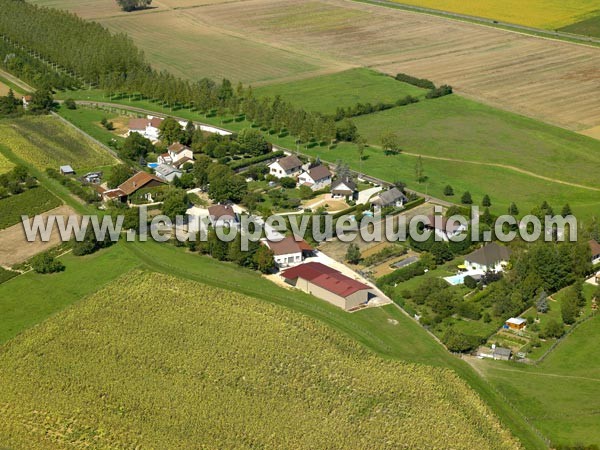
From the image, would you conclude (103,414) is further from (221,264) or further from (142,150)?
(142,150)

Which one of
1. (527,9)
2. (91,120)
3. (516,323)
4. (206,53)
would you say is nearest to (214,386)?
(516,323)

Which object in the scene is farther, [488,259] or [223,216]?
[223,216]

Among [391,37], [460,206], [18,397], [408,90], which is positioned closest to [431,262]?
[460,206]

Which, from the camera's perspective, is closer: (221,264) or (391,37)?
(221,264)

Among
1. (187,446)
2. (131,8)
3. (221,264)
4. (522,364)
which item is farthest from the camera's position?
(131,8)

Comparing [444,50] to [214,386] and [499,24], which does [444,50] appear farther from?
[214,386]

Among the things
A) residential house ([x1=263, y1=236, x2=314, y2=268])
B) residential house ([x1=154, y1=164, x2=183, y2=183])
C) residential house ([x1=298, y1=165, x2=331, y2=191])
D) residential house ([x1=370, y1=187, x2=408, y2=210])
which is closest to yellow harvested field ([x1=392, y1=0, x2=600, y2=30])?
residential house ([x1=298, y1=165, x2=331, y2=191])

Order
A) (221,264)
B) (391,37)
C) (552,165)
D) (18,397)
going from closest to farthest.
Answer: (18,397) < (221,264) < (552,165) < (391,37)
